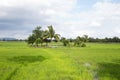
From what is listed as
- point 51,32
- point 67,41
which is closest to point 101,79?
point 51,32

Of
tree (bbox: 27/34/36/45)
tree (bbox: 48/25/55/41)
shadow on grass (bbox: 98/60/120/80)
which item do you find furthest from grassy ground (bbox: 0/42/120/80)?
tree (bbox: 27/34/36/45)

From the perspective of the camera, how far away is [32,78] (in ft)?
49.8

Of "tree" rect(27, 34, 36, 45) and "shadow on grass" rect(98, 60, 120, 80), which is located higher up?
"tree" rect(27, 34, 36, 45)

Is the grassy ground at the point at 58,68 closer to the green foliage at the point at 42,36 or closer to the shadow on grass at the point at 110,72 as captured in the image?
the shadow on grass at the point at 110,72

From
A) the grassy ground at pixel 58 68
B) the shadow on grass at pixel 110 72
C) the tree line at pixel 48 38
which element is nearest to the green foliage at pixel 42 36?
the tree line at pixel 48 38

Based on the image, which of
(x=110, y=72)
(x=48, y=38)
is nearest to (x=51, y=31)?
(x=48, y=38)

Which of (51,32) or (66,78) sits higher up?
(51,32)

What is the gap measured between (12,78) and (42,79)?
2110 millimetres

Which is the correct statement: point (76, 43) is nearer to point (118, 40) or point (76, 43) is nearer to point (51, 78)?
point (118, 40)

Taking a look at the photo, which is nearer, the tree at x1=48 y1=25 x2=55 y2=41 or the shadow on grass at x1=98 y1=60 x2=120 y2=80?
the shadow on grass at x1=98 y1=60 x2=120 y2=80

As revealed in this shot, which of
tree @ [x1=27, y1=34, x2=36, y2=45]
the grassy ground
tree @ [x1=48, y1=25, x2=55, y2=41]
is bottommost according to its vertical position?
the grassy ground

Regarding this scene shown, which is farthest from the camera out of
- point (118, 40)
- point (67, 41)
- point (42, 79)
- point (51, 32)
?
point (118, 40)

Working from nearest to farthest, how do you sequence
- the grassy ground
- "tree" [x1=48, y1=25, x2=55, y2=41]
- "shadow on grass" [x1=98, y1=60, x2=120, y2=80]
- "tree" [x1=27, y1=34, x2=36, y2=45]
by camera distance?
the grassy ground < "shadow on grass" [x1=98, y1=60, x2=120, y2=80] < "tree" [x1=48, y1=25, x2=55, y2=41] < "tree" [x1=27, y1=34, x2=36, y2=45]

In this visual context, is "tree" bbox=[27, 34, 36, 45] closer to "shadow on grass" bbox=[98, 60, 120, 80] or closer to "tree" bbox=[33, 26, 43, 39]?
"tree" bbox=[33, 26, 43, 39]
